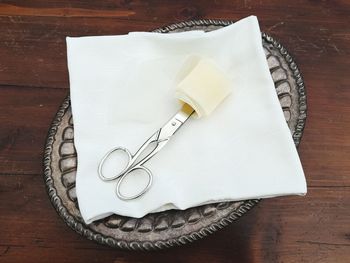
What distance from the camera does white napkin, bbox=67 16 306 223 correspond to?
1.59ft

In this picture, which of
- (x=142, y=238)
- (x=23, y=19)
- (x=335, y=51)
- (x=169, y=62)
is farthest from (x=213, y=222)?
(x=23, y=19)

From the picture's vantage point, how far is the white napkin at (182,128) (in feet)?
1.59

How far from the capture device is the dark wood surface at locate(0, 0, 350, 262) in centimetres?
55

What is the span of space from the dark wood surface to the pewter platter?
3.1 inches

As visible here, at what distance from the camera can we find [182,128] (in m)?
0.53

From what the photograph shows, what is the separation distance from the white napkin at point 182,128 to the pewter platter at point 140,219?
0.5 inches

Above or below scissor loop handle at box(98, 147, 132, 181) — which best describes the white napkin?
above

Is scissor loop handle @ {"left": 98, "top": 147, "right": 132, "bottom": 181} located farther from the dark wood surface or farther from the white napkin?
the dark wood surface

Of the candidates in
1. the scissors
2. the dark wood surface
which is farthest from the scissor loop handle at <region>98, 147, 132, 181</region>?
the dark wood surface

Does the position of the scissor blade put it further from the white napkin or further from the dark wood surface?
the dark wood surface

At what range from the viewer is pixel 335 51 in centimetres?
66

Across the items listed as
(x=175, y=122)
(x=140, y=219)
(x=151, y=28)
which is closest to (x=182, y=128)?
(x=175, y=122)

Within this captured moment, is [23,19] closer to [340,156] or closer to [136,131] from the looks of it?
[136,131]

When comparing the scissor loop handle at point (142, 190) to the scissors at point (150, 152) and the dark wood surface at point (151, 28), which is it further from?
the dark wood surface at point (151, 28)
